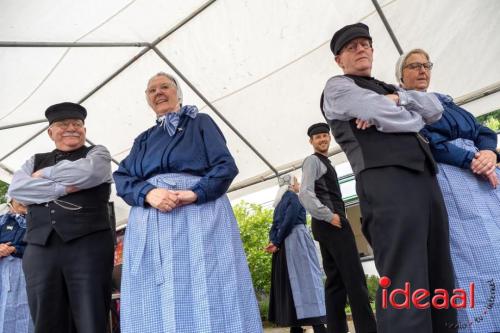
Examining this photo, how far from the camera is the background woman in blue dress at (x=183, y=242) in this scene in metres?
1.87

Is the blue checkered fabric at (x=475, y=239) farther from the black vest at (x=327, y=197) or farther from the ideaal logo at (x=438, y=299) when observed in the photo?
the black vest at (x=327, y=197)

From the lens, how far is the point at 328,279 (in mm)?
3320

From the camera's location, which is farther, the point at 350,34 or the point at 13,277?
the point at 13,277

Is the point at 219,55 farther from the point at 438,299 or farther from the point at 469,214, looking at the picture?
the point at 438,299

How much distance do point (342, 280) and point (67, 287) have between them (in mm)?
1959

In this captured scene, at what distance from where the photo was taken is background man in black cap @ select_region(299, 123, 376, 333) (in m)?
3.04

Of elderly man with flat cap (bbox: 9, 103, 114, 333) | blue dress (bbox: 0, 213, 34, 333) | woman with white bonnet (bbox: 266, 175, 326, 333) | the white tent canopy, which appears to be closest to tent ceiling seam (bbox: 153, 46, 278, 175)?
the white tent canopy

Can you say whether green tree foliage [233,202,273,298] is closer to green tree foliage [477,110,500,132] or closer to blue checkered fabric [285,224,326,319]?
blue checkered fabric [285,224,326,319]

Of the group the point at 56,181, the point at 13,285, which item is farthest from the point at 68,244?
the point at 13,285

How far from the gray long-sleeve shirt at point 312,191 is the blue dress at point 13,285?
2.58 m

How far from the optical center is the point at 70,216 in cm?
239

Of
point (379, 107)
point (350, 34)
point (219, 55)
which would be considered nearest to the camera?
point (379, 107)

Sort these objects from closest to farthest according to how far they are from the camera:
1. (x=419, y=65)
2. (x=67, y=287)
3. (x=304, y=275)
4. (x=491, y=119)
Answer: (x=67, y=287) → (x=419, y=65) → (x=304, y=275) → (x=491, y=119)

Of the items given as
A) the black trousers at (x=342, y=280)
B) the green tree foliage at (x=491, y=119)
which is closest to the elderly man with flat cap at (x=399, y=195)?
the black trousers at (x=342, y=280)
